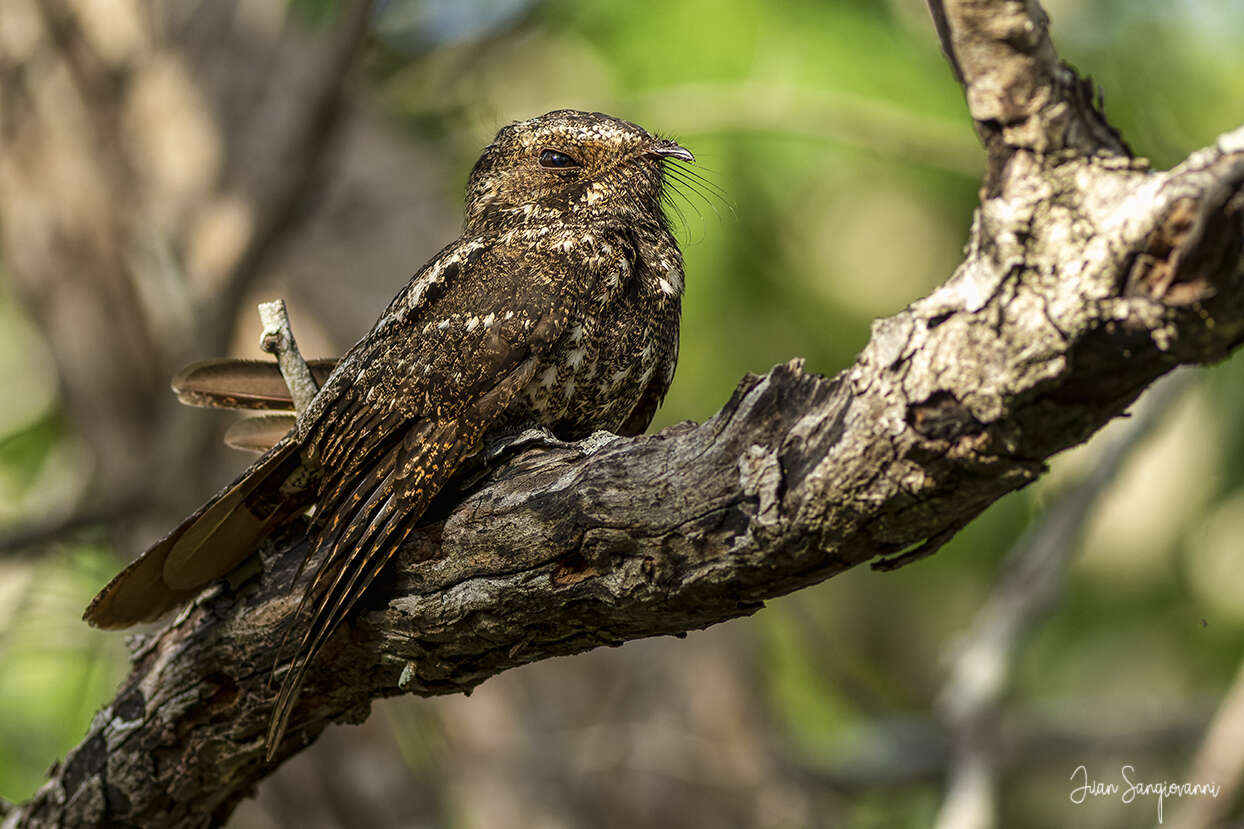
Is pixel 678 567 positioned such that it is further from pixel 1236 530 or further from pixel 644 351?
pixel 1236 530

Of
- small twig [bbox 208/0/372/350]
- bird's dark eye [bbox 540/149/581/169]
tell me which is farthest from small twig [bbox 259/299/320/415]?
small twig [bbox 208/0/372/350]

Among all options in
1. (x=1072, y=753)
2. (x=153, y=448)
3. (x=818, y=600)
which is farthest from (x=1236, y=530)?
(x=153, y=448)

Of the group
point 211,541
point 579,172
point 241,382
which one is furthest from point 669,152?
point 211,541

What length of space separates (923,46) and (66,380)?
5.54 metres

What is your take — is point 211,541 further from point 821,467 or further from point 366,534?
point 821,467

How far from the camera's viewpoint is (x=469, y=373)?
2.60 metres

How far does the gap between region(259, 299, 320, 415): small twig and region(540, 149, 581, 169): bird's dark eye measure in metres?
0.76

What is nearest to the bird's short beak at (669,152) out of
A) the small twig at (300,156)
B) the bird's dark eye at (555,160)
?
the bird's dark eye at (555,160)

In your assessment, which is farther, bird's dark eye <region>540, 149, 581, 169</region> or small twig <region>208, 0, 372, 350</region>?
small twig <region>208, 0, 372, 350</region>

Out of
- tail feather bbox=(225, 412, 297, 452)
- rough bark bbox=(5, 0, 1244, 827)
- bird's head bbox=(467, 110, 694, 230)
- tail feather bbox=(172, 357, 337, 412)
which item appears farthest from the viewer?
tail feather bbox=(225, 412, 297, 452)

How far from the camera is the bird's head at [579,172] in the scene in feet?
9.80

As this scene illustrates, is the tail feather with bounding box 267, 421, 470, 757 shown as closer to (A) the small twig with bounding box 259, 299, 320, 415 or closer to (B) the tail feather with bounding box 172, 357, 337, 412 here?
(A) the small twig with bounding box 259, 299, 320, 415

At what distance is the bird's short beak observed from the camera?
3053mm

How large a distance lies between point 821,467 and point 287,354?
1574 mm
